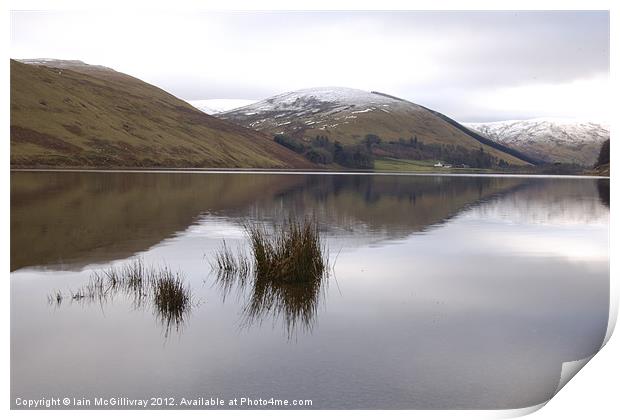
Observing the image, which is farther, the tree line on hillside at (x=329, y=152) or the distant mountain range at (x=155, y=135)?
the tree line on hillside at (x=329, y=152)

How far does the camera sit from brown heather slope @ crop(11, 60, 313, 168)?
294 feet

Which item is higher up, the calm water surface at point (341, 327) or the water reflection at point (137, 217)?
the water reflection at point (137, 217)

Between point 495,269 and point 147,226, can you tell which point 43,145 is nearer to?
point 147,226

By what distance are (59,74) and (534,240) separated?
364 ft

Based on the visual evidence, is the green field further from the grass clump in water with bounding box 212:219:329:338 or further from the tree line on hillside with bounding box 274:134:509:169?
the grass clump in water with bounding box 212:219:329:338

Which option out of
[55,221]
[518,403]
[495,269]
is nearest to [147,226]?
[55,221]

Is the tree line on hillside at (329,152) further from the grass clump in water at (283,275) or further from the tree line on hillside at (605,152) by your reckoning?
the grass clump in water at (283,275)

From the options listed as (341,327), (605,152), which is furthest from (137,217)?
(605,152)

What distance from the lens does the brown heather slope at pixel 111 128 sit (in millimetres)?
89562

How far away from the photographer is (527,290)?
11594mm

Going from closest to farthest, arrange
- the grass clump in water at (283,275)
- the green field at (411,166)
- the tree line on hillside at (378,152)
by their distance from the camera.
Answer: the grass clump in water at (283,275)
the green field at (411,166)
the tree line on hillside at (378,152)

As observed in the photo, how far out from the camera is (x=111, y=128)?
109562mm

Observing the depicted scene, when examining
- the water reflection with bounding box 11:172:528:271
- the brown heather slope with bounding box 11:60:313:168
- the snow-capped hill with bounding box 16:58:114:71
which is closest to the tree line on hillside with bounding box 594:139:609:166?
the water reflection with bounding box 11:172:528:271

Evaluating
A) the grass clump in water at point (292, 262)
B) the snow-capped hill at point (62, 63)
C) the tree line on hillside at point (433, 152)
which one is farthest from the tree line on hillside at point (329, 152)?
the grass clump in water at point (292, 262)
